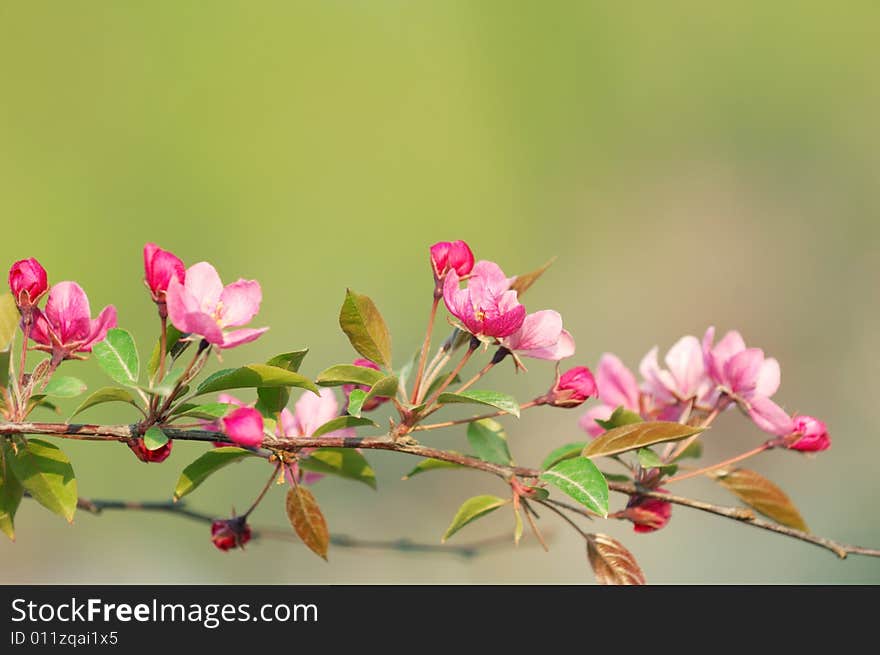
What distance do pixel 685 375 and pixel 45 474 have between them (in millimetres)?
652

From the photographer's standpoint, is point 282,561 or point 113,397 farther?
point 282,561

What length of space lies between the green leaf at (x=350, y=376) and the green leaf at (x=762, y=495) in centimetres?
42

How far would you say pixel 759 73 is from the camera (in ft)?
24.0

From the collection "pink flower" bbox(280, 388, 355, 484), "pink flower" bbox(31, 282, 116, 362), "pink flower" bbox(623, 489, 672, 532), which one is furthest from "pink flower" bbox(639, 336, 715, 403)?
"pink flower" bbox(31, 282, 116, 362)

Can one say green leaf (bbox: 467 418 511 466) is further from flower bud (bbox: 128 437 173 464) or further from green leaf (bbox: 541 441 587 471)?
flower bud (bbox: 128 437 173 464)

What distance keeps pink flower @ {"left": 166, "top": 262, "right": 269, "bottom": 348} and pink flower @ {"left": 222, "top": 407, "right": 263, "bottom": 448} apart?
6cm

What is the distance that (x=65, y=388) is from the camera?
723mm

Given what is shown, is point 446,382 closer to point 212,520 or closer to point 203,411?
point 203,411

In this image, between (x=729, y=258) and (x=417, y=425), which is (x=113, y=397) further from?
(x=729, y=258)

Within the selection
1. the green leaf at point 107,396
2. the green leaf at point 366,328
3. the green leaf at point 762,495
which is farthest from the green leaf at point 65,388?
the green leaf at point 762,495

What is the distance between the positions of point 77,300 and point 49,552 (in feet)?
14.8

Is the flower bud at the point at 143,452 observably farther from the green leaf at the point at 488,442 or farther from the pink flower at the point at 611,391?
the pink flower at the point at 611,391

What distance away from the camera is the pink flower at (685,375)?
978 mm

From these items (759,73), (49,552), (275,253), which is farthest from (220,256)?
(759,73)
